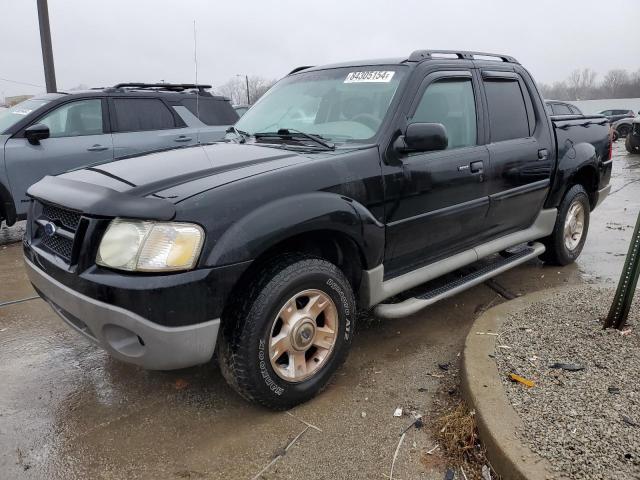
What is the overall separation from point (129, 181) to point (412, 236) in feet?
5.60

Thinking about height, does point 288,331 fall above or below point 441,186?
below

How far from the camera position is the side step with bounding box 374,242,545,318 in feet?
10.5

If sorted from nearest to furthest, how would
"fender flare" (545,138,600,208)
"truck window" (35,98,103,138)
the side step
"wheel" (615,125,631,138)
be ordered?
the side step → "fender flare" (545,138,600,208) → "truck window" (35,98,103,138) → "wheel" (615,125,631,138)

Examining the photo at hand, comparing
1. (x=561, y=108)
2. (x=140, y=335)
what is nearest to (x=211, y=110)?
(x=140, y=335)

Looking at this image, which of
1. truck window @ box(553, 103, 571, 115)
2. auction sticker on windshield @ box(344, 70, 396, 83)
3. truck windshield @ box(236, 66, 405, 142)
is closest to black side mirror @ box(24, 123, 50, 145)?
truck windshield @ box(236, 66, 405, 142)

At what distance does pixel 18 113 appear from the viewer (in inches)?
249

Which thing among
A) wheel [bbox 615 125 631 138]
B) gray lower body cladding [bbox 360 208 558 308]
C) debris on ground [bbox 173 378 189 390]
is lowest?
wheel [bbox 615 125 631 138]

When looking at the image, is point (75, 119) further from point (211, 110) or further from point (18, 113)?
point (211, 110)

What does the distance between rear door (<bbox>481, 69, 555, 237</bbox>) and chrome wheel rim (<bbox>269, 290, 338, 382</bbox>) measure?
1.74m

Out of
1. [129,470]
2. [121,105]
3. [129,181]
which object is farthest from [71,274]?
[121,105]

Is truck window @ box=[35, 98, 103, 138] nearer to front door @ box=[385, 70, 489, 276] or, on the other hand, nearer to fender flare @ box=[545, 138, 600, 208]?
front door @ box=[385, 70, 489, 276]

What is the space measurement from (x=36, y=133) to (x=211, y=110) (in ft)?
8.22

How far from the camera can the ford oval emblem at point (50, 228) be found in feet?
8.87

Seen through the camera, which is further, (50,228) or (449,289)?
(449,289)
